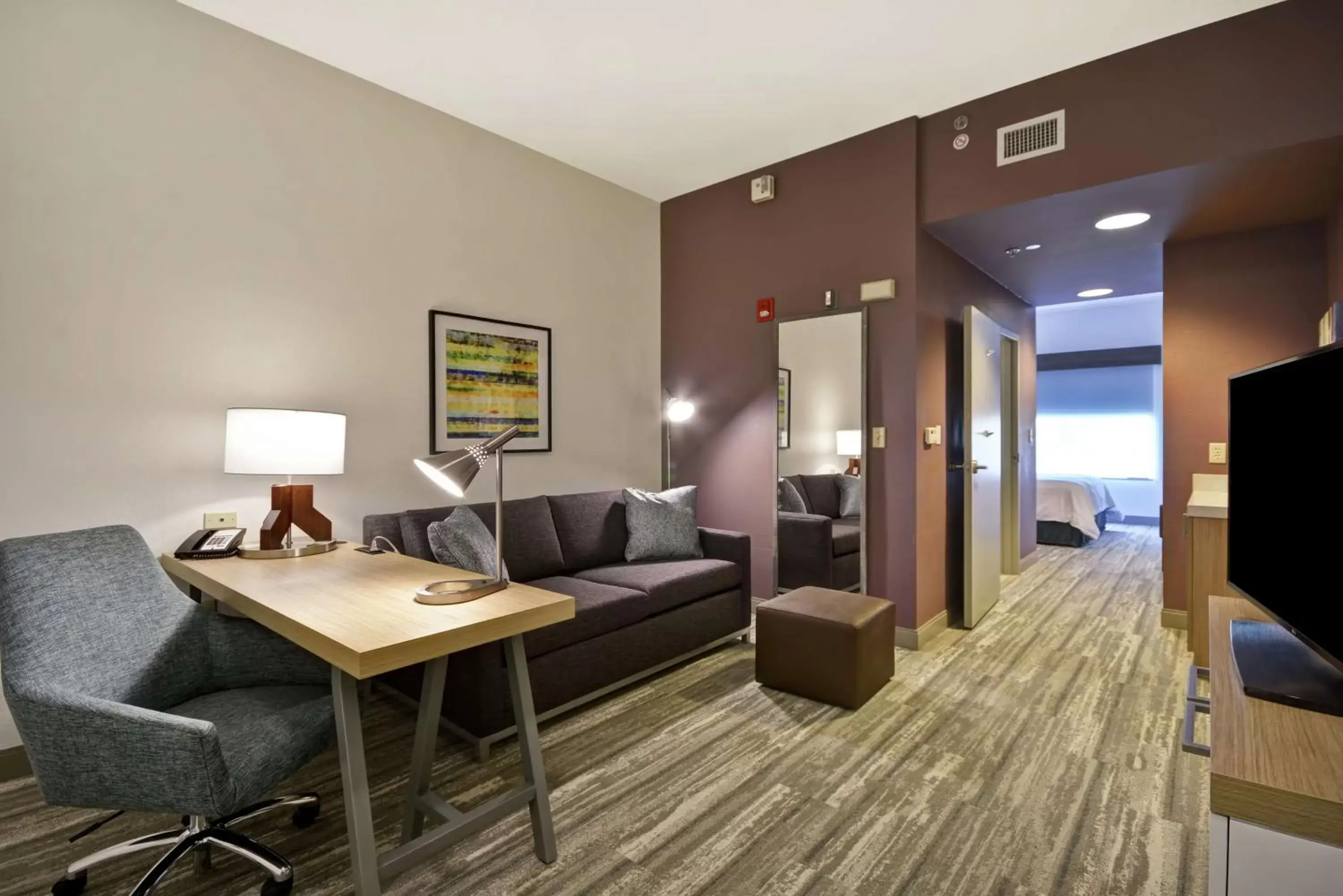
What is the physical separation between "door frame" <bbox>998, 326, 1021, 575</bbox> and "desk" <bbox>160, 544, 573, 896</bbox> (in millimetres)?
4292

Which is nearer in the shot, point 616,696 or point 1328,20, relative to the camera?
point 1328,20

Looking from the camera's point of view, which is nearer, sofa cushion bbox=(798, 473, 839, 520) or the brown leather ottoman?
the brown leather ottoman

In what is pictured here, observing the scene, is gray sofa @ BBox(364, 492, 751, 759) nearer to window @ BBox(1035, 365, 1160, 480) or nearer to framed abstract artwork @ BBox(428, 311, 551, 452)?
framed abstract artwork @ BBox(428, 311, 551, 452)

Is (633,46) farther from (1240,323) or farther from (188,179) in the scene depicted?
(1240,323)

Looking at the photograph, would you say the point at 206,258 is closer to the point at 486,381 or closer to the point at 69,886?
the point at 486,381

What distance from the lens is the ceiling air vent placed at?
3043mm

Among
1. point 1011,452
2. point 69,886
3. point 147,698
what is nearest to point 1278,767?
point 147,698

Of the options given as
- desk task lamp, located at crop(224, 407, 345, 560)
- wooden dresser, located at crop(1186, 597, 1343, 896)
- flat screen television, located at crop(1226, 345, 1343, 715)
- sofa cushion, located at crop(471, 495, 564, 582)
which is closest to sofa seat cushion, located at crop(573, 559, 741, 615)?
sofa cushion, located at crop(471, 495, 564, 582)

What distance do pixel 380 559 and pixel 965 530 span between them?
319 centimetres

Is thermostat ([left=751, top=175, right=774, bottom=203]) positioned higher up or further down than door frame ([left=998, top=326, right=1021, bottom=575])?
higher up

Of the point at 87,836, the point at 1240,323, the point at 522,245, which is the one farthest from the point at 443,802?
the point at 1240,323

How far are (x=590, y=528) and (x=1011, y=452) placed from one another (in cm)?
351

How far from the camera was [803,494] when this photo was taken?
3951mm

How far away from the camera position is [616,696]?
2883 millimetres
